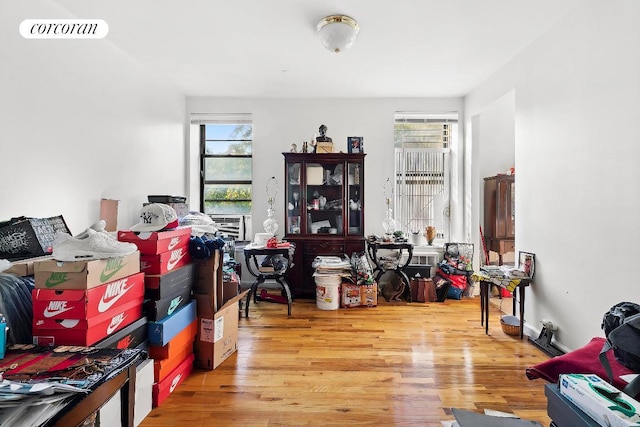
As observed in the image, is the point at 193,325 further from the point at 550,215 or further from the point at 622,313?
the point at 550,215

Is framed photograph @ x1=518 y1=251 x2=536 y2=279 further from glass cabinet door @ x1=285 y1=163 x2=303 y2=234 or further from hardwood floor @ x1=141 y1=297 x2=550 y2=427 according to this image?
glass cabinet door @ x1=285 y1=163 x2=303 y2=234

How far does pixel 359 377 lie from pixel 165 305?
141 cm

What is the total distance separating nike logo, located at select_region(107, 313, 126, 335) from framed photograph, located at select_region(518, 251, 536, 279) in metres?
3.26

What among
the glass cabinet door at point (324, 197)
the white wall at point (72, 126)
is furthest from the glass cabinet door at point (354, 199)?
the white wall at point (72, 126)

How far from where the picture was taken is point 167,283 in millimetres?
2055

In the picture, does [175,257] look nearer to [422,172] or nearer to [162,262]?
[162,262]

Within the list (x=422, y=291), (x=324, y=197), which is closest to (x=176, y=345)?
(x=324, y=197)

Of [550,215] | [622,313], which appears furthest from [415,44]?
[622,313]

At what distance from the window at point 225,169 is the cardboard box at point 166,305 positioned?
261cm

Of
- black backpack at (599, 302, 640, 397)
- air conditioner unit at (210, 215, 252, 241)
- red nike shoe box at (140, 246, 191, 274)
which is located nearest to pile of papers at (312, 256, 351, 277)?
air conditioner unit at (210, 215, 252, 241)

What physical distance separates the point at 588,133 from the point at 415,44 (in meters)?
1.63

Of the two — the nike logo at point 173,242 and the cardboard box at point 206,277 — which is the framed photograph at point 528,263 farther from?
the nike logo at point 173,242

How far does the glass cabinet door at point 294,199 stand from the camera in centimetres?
437

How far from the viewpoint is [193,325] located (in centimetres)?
235
